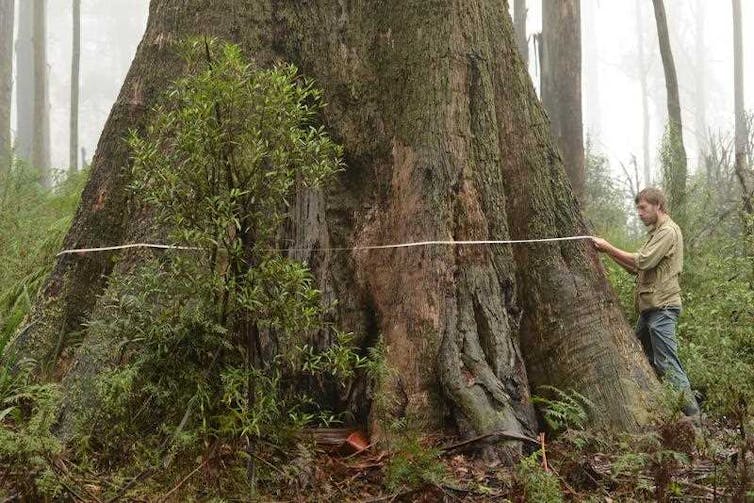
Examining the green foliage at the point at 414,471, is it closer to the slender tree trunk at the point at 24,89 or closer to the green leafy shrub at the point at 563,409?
the green leafy shrub at the point at 563,409

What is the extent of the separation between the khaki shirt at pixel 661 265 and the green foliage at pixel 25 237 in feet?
15.5

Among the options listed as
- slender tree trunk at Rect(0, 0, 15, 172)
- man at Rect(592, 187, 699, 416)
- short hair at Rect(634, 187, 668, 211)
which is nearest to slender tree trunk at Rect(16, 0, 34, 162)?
slender tree trunk at Rect(0, 0, 15, 172)

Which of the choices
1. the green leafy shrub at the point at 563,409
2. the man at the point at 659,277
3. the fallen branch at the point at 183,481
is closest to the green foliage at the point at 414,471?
the fallen branch at the point at 183,481

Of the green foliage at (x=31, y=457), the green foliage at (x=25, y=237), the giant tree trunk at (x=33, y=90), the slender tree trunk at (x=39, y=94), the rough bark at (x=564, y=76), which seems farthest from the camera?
the giant tree trunk at (x=33, y=90)

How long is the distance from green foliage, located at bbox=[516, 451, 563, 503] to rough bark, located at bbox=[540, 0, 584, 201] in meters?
9.51

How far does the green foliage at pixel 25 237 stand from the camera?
19.9 ft

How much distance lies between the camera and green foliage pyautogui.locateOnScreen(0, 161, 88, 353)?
6.05 metres

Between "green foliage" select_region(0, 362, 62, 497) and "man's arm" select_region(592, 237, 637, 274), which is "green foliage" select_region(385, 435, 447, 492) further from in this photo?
"man's arm" select_region(592, 237, 637, 274)

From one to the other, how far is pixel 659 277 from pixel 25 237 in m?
6.02

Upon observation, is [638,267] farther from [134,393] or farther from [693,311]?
[134,393]

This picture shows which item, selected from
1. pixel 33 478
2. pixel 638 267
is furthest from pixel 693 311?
pixel 33 478

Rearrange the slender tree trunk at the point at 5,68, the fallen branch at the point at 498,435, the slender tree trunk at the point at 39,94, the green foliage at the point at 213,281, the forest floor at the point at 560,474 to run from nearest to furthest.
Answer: the green foliage at the point at 213,281 → the forest floor at the point at 560,474 → the fallen branch at the point at 498,435 → the slender tree trunk at the point at 5,68 → the slender tree trunk at the point at 39,94

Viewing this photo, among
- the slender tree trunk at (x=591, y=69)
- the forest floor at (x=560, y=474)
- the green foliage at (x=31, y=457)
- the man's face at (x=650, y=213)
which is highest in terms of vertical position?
the slender tree trunk at (x=591, y=69)

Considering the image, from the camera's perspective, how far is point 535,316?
5.56 m
